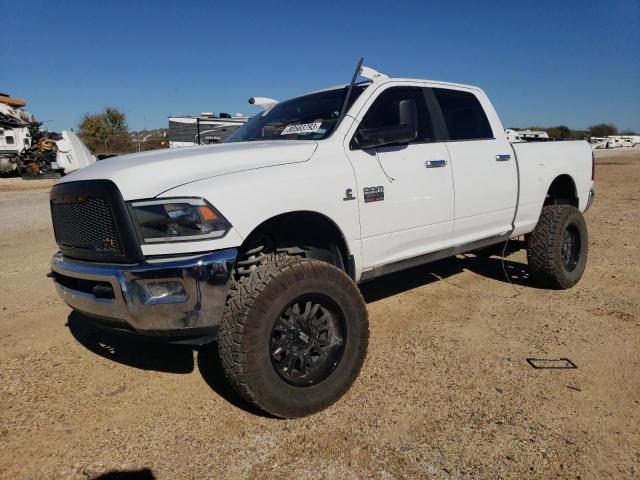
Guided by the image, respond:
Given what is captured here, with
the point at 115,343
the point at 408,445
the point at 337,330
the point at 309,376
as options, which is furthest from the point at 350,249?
the point at 115,343

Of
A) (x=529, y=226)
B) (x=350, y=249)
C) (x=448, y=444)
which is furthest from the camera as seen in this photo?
(x=529, y=226)

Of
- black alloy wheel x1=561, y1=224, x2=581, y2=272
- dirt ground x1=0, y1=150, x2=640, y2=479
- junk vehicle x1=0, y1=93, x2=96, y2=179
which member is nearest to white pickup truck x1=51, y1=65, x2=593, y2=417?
dirt ground x1=0, y1=150, x2=640, y2=479

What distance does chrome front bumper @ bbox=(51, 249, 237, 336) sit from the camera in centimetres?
231

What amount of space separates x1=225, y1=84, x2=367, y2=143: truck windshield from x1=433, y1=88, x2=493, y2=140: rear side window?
0.93 metres

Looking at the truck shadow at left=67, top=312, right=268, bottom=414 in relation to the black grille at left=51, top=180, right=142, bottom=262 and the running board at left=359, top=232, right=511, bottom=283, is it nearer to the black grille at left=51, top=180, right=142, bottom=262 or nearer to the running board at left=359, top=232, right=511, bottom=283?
the black grille at left=51, top=180, right=142, bottom=262

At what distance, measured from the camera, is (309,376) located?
273 centimetres

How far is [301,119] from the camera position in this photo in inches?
141

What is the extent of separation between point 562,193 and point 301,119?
11.0ft

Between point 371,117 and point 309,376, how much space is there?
1905 mm

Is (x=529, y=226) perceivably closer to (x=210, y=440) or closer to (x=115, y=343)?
(x=210, y=440)

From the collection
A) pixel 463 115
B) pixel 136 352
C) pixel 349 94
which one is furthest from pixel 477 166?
pixel 136 352

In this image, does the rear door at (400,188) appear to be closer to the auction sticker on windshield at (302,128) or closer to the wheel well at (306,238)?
the wheel well at (306,238)

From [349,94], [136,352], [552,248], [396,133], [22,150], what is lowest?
[136,352]

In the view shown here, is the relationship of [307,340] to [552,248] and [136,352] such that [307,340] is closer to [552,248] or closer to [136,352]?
[136,352]
